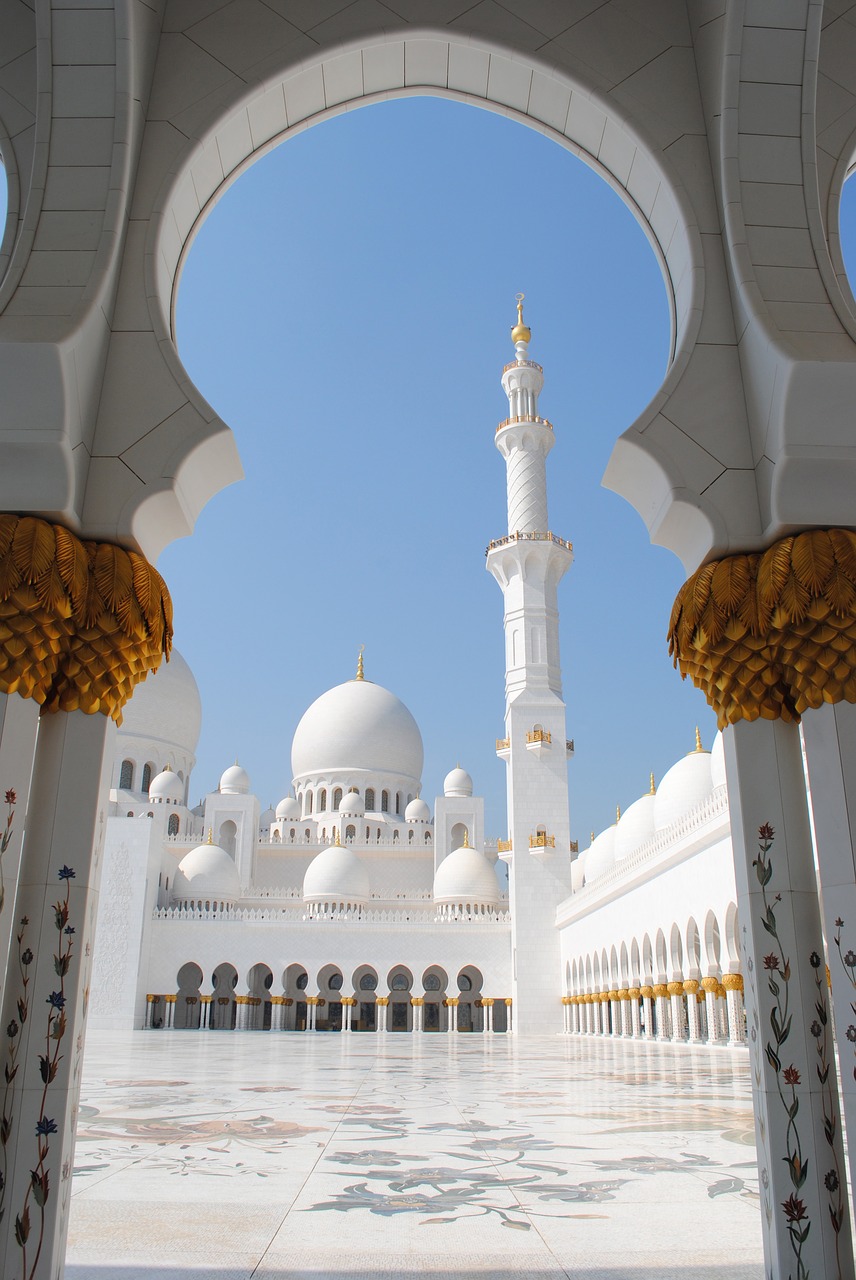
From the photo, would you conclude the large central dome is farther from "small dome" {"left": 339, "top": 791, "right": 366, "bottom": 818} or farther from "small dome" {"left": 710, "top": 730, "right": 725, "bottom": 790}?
"small dome" {"left": 710, "top": 730, "right": 725, "bottom": 790}

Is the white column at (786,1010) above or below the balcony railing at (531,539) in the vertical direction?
below

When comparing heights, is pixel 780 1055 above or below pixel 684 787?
below

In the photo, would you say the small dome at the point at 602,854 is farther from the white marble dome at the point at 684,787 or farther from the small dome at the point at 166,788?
the small dome at the point at 166,788

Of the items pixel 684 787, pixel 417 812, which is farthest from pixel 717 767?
pixel 417 812

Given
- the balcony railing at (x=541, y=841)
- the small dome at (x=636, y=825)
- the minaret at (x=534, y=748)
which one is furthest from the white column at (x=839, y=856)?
the small dome at (x=636, y=825)

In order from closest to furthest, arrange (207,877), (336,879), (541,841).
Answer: (541,841) < (207,877) < (336,879)

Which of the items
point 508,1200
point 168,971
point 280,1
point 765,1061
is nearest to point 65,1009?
point 508,1200

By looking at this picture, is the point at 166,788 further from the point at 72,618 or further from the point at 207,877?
the point at 72,618
